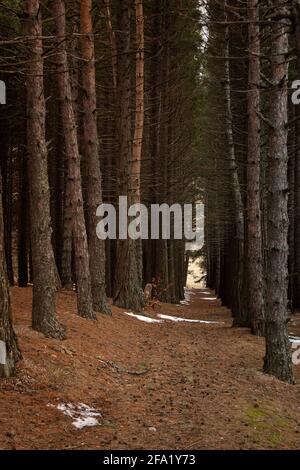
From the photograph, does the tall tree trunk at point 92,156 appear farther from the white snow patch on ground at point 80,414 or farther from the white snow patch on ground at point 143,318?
the white snow patch on ground at point 80,414

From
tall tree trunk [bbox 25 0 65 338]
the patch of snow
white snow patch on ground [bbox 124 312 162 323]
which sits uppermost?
tall tree trunk [bbox 25 0 65 338]

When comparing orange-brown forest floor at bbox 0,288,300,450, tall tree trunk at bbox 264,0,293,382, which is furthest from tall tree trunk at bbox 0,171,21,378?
tall tree trunk at bbox 264,0,293,382

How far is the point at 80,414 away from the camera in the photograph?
616 centimetres

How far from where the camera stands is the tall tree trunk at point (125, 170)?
15766mm

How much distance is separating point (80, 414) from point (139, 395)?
1355mm

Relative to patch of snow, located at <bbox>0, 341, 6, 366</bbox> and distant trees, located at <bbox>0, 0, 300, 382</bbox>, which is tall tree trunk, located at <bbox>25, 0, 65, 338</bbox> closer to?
distant trees, located at <bbox>0, 0, 300, 382</bbox>

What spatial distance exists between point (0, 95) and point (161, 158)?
1098 cm

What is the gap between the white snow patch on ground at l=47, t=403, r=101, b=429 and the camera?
19.3ft

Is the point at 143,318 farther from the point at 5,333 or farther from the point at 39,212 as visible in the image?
the point at 5,333

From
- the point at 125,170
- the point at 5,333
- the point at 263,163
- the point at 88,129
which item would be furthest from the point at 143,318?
the point at 5,333

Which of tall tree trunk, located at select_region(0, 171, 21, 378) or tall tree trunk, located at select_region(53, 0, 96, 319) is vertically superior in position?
tall tree trunk, located at select_region(53, 0, 96, 319)

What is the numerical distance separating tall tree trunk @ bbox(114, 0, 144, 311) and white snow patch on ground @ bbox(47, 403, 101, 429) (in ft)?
32.0
